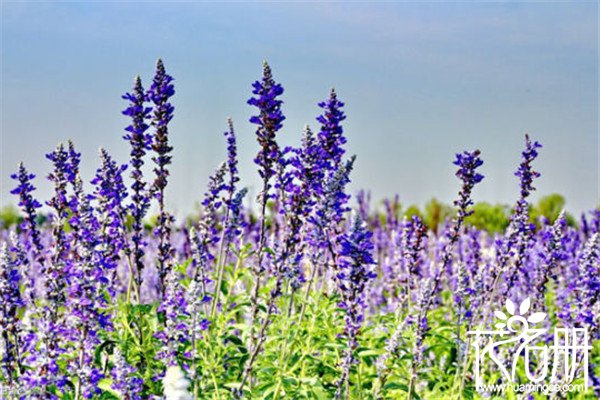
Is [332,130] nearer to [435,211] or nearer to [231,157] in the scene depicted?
[231,157]

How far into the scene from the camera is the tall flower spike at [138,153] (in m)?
6.78

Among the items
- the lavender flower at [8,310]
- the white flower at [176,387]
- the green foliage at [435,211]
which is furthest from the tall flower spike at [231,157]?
the green foliage at [435,211]

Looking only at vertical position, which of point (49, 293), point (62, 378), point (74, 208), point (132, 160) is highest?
point (132, 160)

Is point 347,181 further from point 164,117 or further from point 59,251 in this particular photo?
point 59,251

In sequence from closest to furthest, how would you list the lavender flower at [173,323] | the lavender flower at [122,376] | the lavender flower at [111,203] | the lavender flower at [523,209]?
the lavender flower at [122,376] < the lavender flower at [173,323] < the lavender flower at [111,203] < the lavender flower at [523,209]

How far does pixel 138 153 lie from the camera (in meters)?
6.90

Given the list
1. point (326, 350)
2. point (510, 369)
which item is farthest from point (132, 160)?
point (510, 369)

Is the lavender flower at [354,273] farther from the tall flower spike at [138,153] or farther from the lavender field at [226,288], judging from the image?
the tall flower spike at [138,153]

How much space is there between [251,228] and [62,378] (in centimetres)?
872

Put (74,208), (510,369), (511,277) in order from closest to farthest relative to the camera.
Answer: (74,208), (511,277), (510,369)

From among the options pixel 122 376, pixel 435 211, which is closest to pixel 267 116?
pixel 122 376

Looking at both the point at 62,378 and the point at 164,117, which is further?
the point at 164,117

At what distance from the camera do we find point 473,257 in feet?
35.3

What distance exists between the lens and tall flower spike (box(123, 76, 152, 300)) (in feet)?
22.2
